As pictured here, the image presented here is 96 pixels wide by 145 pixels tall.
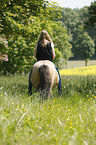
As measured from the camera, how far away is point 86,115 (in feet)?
14.5

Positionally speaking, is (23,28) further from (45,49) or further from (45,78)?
(45,78)

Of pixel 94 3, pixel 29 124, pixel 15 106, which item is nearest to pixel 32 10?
pixel 94 3

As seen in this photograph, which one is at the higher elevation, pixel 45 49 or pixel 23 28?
pixel 23 28

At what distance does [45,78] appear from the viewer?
5.32 metres

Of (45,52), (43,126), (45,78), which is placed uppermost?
(45,52)

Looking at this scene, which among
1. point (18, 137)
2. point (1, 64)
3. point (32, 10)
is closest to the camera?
point (18, 137)

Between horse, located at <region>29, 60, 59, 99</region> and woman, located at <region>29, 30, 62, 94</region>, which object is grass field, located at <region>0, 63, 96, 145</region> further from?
woman, located at <region>29, 30, 62, 94</region>

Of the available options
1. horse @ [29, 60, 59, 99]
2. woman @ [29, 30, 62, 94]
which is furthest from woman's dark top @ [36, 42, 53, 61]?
horse @ [29, 60, 59, 99]

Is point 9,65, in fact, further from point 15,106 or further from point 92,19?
point 15,106

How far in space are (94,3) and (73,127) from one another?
9.73 meters

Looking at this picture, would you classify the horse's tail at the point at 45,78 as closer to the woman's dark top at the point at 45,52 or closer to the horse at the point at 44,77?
the horse at the point at 44,77

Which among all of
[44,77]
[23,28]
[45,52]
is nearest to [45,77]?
[44,77]

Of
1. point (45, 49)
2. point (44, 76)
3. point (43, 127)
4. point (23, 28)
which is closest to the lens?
point (43, 127)

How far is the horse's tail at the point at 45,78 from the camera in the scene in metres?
5.30
